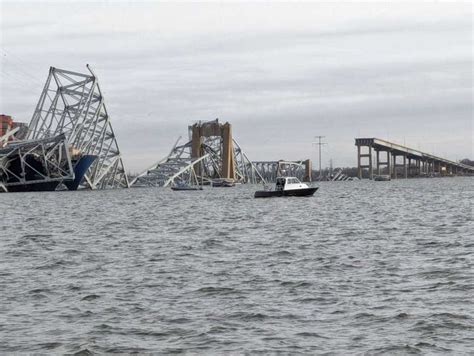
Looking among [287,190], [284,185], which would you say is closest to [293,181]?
[284,185]

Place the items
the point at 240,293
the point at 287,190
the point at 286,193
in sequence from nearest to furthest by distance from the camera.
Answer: the point at 240,293
the point at 287,190
the point at 286,193

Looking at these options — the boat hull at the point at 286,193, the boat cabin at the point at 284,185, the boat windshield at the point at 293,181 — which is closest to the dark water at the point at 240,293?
the boat cabin at the point at 284,185

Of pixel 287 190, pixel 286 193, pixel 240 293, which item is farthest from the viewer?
pixel 286 193

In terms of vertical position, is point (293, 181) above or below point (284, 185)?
above

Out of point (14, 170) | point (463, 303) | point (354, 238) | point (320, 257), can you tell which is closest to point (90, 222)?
point (354, 238)

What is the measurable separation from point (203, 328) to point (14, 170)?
118719mm

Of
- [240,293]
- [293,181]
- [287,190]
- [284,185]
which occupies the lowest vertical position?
[240,293]

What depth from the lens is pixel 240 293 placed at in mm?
23219

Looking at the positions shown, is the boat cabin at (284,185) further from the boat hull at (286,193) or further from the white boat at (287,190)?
the boat hull at (286,193)

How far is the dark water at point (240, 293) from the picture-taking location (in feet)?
58.1

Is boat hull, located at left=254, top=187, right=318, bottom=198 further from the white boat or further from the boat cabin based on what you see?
the boat cabin

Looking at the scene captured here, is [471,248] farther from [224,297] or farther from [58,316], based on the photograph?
[58,316]

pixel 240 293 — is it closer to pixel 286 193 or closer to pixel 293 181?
pixel 286 193

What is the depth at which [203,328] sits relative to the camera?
18.8m
